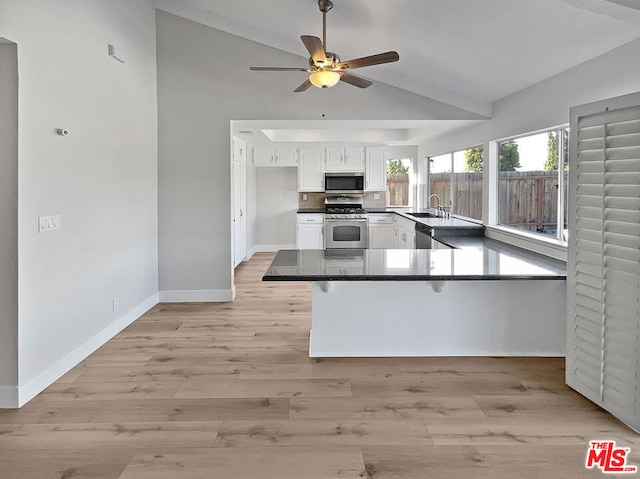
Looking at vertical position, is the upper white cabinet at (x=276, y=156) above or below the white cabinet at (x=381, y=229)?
above

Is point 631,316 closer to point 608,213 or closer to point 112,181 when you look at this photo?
point 608,213

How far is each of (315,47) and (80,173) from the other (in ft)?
6.37

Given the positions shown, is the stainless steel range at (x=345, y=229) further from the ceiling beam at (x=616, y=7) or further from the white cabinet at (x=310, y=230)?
the ceiling beam at (x=616, y=7)

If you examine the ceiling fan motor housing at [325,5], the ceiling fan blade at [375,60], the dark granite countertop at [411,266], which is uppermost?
the ceiling fan motor housing at [325,5]

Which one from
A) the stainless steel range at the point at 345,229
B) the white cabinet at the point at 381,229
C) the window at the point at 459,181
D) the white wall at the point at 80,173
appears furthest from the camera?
the stainless steel range at the point at 345,229

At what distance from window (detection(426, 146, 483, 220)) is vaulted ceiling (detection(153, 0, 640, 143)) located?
0.95 m

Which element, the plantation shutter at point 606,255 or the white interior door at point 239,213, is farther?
the white interior door at point 239,213

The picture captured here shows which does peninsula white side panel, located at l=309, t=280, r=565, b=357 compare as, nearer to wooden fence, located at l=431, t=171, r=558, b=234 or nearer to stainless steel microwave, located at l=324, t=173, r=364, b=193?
wooden fence, located at l=431, t=171, r=558, b=234

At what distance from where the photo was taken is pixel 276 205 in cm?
945

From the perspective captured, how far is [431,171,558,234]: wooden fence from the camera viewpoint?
4090mm

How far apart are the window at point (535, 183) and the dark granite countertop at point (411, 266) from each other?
423 mm

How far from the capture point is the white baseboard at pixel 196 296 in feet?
17.7

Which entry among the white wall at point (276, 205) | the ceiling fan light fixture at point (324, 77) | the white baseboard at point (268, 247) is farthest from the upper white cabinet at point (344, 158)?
the ceiling fan light fixture at point (324, 77)

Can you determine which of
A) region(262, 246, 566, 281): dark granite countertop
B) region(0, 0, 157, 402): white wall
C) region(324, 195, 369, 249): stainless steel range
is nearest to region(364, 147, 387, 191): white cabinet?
region(324, 195, 369, 249): stainless steel range
